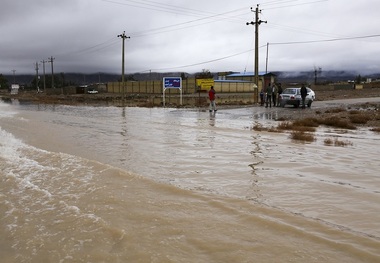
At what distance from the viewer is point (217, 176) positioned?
807cm

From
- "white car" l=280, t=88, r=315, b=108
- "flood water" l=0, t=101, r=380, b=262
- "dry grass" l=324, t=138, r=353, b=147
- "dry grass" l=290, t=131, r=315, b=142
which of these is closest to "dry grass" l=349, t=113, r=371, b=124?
"dry grass" l=290, t=131, r=315, b=142

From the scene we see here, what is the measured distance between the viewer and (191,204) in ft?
20.2

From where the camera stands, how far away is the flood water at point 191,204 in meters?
4.51

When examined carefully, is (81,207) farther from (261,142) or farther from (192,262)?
(261,142)

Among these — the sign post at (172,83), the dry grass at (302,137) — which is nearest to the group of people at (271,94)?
the sign post at (172,83)

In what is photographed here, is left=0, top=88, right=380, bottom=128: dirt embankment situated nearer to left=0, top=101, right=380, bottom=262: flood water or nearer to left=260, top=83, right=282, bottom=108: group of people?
left=260, top=83, right=282, bottom=108: group of people

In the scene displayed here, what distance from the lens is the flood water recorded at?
4508mm

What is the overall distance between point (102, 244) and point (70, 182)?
3396 mm

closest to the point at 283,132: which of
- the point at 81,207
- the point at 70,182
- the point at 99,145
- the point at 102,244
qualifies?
the point at 99,145

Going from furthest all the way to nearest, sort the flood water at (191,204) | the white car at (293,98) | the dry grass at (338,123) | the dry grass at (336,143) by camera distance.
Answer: the white car at (293,98) → the dry grass at (338,123) → the dry grass at (336,143) → the flood water at (191,204)

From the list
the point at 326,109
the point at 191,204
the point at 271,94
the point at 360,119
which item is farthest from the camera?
the point at 271,94

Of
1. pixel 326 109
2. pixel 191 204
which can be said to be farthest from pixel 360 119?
pixel 191 204

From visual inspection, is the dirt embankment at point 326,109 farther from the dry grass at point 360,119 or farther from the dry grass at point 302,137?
the dry grass at point 302,137

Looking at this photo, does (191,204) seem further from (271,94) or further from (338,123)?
(271,94)
